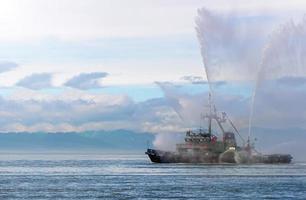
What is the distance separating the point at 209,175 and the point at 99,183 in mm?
38924

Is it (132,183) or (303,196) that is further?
(132,183)

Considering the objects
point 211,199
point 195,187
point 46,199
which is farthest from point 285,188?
point 46,199

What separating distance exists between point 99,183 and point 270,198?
42.6 meters

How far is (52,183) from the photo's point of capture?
143625mm

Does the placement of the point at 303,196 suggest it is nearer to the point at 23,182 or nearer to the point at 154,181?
the point at 154,181


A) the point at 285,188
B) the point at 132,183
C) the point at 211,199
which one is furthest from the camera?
the point at 132,183

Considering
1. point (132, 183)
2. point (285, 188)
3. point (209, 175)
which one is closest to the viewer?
point (285, 188)

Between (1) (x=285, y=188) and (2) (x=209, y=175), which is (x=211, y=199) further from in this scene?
(2) (x=209, y=175)

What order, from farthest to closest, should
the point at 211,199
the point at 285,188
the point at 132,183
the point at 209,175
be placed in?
the point at 209,175, the point at 132,183, the point at 285,188, the point at 211,199

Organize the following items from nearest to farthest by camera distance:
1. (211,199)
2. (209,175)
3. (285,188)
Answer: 1. (211,199)
2. (285,188)
3. (209,175)

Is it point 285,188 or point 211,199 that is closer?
point 211,199

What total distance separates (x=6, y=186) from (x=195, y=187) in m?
33.0

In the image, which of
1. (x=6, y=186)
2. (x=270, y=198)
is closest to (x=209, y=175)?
(x=6, y=186)

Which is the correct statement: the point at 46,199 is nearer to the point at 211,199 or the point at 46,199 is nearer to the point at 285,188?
the point at 211,199
